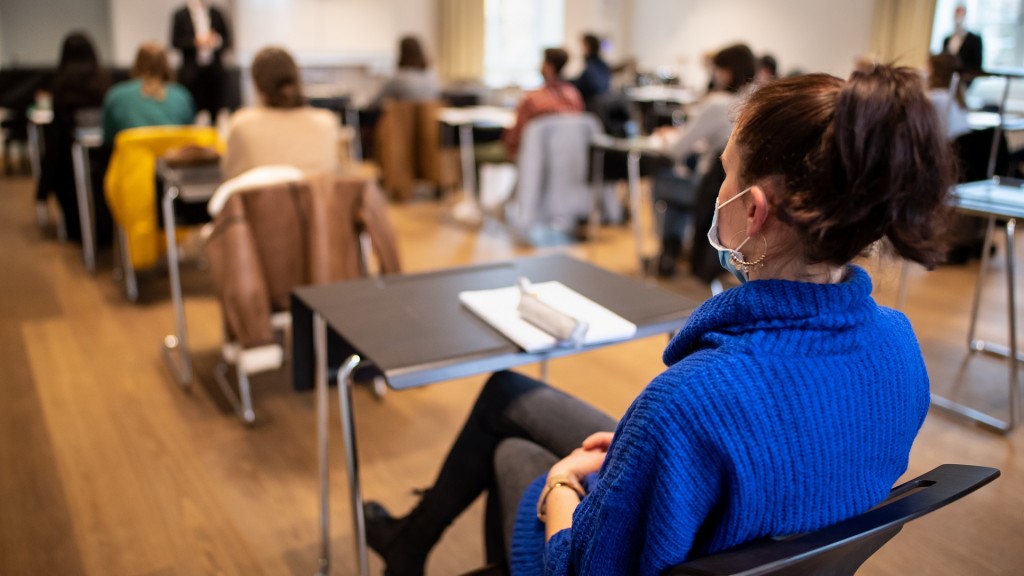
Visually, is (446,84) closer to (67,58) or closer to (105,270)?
(67,58)

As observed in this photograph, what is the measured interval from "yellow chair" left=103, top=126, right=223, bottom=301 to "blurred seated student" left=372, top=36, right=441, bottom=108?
254cm

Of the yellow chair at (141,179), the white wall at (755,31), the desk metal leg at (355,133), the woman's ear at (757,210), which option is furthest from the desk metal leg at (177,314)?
the white wall at (755,31)

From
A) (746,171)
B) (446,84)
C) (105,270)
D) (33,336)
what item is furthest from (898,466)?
(446,84)

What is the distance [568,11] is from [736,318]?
995 cm

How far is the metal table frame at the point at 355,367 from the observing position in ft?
4.43

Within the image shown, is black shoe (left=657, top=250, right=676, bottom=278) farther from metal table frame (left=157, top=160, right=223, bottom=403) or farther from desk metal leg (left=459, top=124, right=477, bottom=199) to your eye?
metal table frame (left=157, top=160, right=223, bottom=403)

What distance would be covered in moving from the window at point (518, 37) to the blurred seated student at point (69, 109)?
557cm

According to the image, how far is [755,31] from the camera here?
9148mm

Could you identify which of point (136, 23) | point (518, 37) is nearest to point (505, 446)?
point (136, 23)

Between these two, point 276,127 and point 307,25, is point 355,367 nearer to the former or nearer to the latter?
point 276,127

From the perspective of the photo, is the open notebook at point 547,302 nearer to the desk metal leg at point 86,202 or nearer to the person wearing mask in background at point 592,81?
the desk metal leg at point 86,202

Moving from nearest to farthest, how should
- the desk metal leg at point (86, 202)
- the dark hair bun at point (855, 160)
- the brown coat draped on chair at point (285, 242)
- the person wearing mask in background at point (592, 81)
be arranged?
the dark hair bun at point (855, 160)
the brown coat draped on chair at point (285, 242)
the desk metal leg at point (86, 202)
the person wearing mask in background at point (592, 81)

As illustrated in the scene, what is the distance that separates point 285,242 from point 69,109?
289 cm

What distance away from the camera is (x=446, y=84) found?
941 cm
